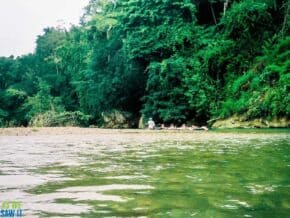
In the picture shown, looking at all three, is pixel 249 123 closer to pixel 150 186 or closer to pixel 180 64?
pixel 180 64

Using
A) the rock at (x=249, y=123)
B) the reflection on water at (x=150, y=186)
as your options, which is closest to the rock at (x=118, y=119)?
the rock at (x=249, y=123)

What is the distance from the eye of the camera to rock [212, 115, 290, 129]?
20848mm

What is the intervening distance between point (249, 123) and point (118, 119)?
1340 cm

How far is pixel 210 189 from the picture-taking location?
4.45 m

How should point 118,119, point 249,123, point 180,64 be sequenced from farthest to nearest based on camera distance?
point 118,119 → point 180,64 → point 249,123

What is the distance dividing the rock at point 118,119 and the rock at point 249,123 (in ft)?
33.4

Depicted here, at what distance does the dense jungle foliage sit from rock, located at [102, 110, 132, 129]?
281mm

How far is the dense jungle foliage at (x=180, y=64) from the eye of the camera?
23688mm
